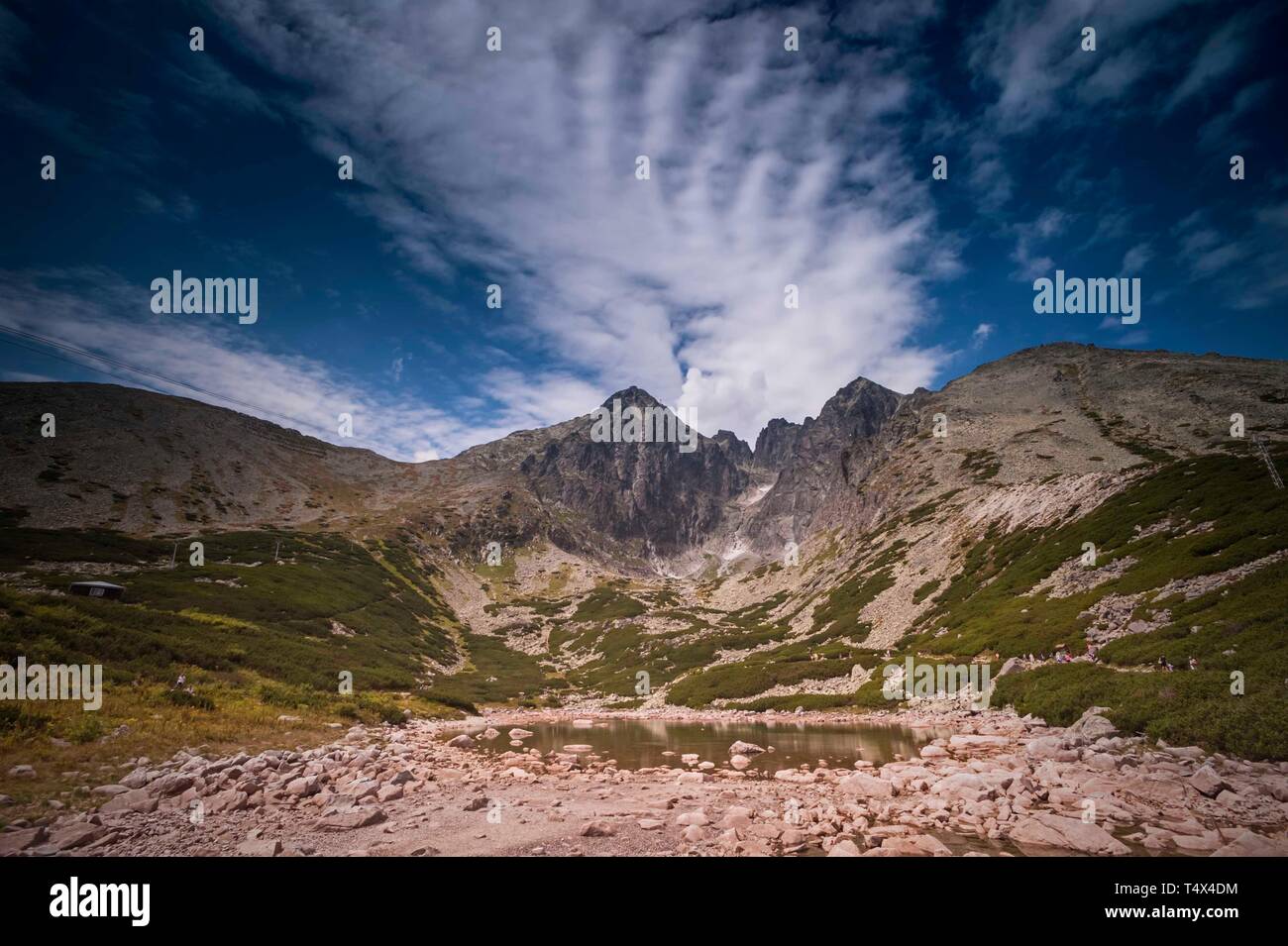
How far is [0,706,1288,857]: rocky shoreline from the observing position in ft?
38.9

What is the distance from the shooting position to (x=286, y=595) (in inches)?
2985

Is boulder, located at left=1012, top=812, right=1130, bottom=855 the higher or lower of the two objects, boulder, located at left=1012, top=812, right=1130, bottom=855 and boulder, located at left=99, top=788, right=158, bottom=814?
the lower

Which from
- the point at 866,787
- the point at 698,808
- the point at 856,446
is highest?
the point at 856,446

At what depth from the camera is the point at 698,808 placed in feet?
51.8

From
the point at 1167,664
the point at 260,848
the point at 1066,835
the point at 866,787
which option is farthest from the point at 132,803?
the point at 1167,664

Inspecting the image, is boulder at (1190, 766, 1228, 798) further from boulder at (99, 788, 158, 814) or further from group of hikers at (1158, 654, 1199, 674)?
boulder at (99, 788, 158, 814)

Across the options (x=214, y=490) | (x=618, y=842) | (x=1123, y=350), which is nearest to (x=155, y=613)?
(x=618, y=842)

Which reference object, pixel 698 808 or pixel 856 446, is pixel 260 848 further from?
pixel 856 446

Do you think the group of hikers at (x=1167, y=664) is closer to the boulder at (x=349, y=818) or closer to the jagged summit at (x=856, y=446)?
the boulder at (x=349, y=818)

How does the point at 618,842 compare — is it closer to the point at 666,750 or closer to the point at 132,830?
the point at 132,830

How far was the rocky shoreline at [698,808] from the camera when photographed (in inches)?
467

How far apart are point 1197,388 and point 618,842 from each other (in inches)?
7338

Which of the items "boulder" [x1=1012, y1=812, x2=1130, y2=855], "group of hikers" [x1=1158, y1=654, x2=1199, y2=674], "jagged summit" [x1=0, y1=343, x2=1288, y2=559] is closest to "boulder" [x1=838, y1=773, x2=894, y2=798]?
"boulder" [x1=1012, y1=812, x2=1130, y2=855]

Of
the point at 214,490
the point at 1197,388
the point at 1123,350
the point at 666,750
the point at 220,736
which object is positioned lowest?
the point at 666,750
